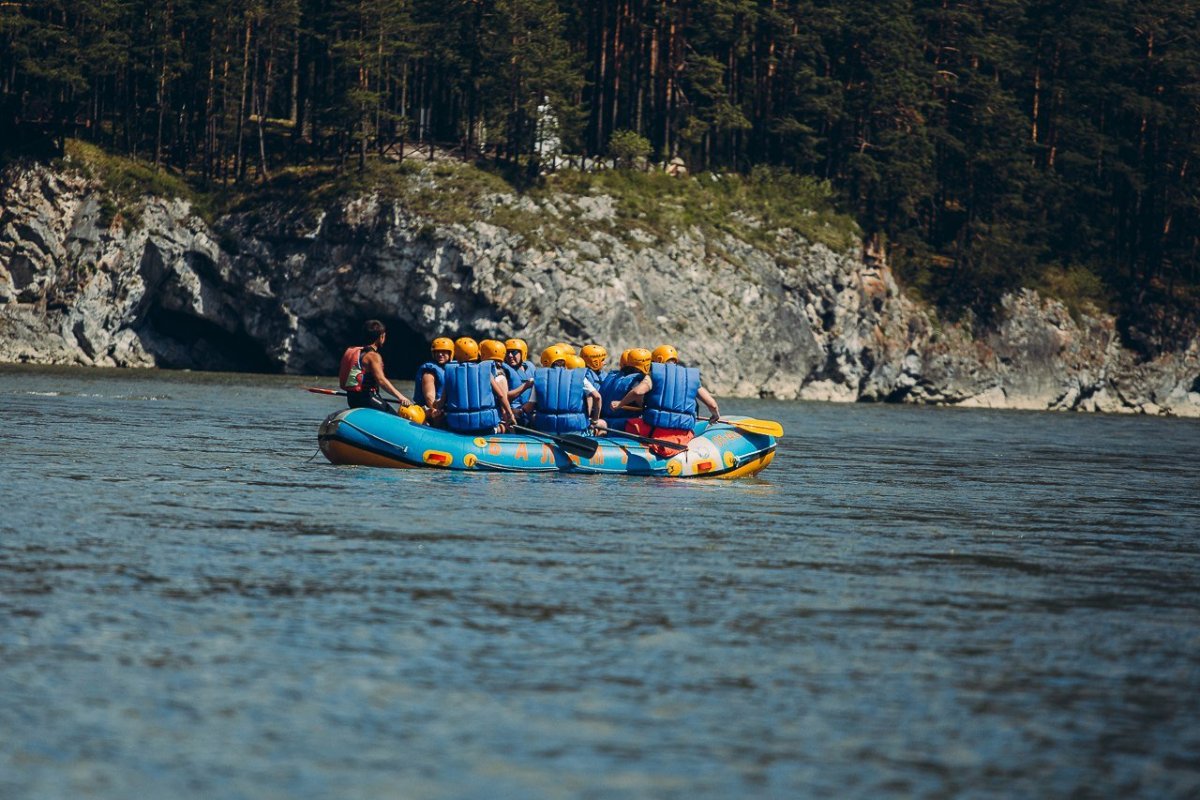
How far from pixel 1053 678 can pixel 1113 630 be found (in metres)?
1.84

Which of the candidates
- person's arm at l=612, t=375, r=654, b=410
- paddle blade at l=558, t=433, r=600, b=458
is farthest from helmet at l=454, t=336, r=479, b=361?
person's arm at l=612, t=375, r=654, b=410

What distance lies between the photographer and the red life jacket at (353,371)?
22.5 metres

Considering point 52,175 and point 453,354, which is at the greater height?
point 52,175

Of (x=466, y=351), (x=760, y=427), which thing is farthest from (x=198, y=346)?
(x=466, y=351)

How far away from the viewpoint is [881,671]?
933cm

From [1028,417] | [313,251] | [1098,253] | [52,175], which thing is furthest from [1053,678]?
[1098,253]

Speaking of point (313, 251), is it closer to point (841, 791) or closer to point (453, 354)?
point (453, 354)

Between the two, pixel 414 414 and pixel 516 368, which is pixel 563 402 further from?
pixel 414 414

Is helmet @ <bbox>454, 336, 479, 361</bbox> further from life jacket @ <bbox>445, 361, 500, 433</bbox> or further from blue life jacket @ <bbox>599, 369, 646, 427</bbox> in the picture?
blue life jacket @ <bbox>599, 369, 646, 427</bbox>

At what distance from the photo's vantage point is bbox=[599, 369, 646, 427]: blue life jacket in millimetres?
23359

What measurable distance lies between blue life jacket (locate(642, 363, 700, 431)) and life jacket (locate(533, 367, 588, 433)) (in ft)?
3.56

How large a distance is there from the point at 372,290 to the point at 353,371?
41.5 meters

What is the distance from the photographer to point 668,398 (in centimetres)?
2278

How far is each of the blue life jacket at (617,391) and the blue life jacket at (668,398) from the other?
0.39m
